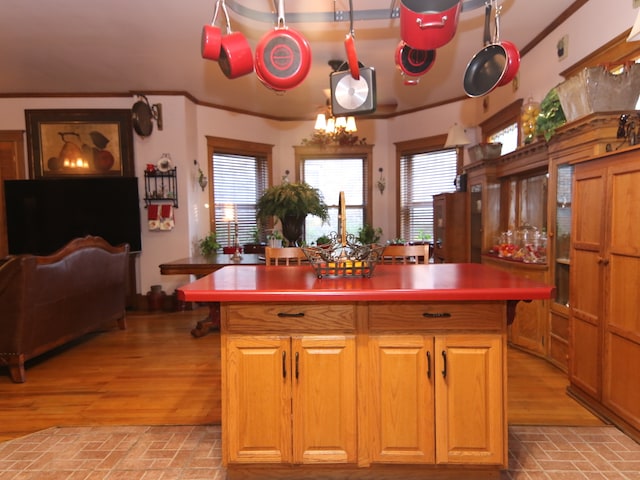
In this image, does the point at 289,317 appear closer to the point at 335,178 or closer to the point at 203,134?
the point at 203,134

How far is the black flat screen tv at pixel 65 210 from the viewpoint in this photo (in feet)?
16.6

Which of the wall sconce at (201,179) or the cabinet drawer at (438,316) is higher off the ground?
the wall sconce at (201,179)

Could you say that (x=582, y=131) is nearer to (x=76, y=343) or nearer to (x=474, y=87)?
(x=474, y=87)

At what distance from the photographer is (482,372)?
1.70m

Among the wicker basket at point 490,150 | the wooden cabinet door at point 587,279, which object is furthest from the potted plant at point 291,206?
the wooden cabinet door at point 587,279

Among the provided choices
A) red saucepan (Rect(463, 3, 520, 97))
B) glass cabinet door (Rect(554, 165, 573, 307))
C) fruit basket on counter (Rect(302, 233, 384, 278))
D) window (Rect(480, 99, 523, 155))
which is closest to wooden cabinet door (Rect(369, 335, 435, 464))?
fruit basket on counter (Rect(302, 233, 384, 278))

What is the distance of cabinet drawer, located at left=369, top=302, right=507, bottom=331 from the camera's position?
1.70m

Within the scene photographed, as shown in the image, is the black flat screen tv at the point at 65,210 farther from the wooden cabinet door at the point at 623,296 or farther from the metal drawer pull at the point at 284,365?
the wooden cabinet door at the point at 623,296

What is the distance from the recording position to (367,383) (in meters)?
1.74

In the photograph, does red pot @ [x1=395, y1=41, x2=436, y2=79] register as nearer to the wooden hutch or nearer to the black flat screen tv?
the wooden hutch

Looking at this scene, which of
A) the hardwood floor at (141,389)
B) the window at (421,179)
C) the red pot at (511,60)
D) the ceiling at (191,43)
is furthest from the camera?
the window at (421,179)

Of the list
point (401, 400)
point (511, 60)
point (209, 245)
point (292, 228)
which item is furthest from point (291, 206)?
point (401, 400)

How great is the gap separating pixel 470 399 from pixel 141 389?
2.38 m

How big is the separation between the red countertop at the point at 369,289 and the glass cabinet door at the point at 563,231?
1429 millimetres
